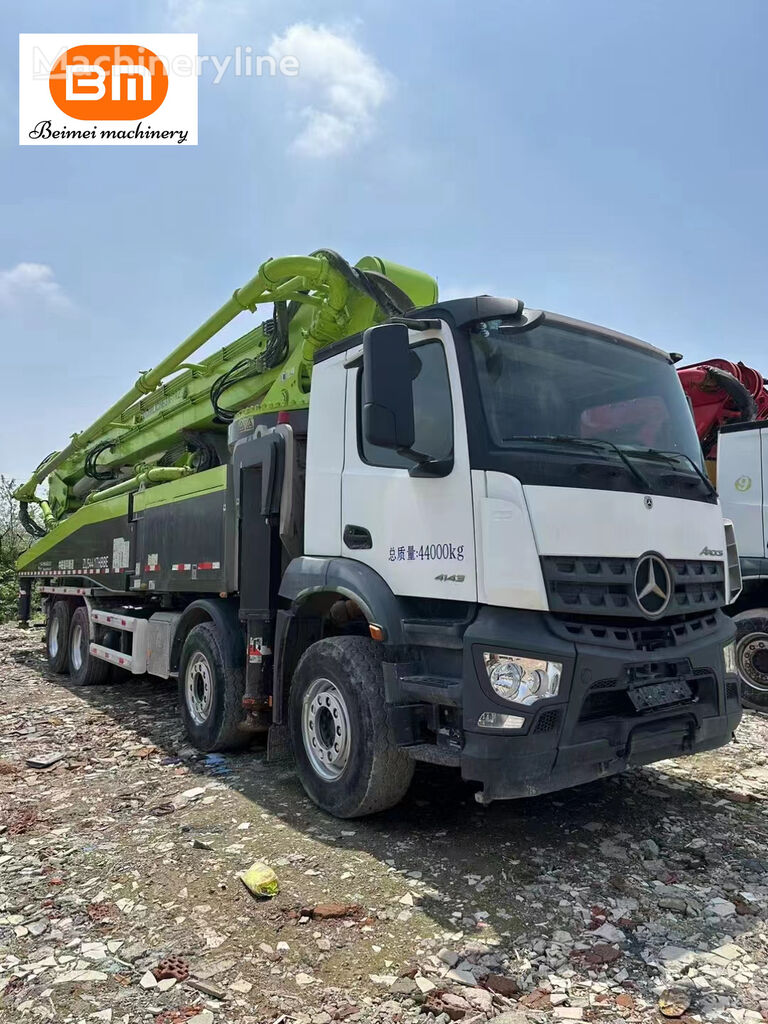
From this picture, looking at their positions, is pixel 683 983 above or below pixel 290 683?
below

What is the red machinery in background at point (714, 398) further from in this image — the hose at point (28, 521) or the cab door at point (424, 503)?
the hose at point (28, 521)

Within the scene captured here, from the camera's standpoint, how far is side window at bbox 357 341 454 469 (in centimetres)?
378

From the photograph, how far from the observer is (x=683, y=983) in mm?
2684

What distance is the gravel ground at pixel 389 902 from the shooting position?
2.64 metres

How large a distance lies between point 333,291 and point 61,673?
7645mm

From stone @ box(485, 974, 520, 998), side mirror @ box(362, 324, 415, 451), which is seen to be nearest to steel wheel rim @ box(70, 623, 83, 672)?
side mirror @ box(362, 324, 415, 451)

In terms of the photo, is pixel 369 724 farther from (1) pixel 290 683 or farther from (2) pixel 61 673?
(2) pixel 61 673

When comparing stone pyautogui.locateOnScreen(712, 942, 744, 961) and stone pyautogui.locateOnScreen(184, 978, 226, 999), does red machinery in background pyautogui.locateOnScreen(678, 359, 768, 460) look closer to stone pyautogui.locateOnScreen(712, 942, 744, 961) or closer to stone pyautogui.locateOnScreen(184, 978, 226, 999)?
stone pyautogui.locateOnScreen(712, 942, 744, 961)

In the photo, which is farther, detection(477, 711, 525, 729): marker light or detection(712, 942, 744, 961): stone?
detection(477, 711, 525, 729): marker light

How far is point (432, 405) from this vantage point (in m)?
3.88

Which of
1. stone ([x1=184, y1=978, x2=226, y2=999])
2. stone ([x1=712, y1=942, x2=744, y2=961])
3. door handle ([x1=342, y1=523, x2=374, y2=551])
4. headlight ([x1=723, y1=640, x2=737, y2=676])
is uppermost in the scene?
door handle ([x1=342, y1=523, x2=374, y2=551])

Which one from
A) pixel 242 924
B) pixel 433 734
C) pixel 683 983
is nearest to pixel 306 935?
pixel 242 924

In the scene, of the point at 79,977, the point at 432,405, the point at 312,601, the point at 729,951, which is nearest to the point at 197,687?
the point at 312,601

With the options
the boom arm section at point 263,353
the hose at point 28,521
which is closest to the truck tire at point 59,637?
the boom arm section at point 263,353
